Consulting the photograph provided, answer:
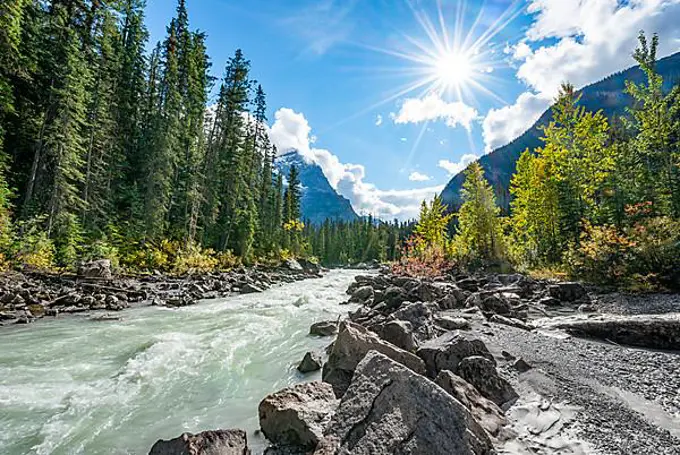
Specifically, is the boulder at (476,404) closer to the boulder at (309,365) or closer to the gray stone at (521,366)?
the gray stone at (521,366)

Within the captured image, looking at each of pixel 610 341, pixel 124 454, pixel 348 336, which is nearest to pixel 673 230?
pixel 610 341

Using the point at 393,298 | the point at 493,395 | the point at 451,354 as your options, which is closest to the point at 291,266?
the point at 393,298

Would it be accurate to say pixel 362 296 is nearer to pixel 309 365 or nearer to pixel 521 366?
pixel 309 365

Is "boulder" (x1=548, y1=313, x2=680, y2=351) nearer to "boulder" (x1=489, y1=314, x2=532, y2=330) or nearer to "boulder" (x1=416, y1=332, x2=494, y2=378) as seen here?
"boulder" (x1=489, y1=314, x2=532, y2=330)

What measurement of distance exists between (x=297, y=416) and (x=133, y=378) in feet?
12.9

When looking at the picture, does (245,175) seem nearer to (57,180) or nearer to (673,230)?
(57,180)

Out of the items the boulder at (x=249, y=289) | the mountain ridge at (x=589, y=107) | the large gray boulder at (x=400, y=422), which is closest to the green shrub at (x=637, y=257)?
the large gray boulder at (x=400, y=422)

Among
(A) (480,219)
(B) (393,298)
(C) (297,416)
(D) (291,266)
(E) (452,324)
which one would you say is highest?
(A) (480,219)

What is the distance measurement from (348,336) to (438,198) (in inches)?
1241

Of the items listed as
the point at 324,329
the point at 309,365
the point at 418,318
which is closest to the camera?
the point at 309,365

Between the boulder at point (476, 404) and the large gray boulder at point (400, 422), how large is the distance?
545 millimetres

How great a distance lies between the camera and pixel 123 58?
88.3 feet

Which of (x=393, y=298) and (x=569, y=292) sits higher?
(x=569, y=292)

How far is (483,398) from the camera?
3.46 meters
